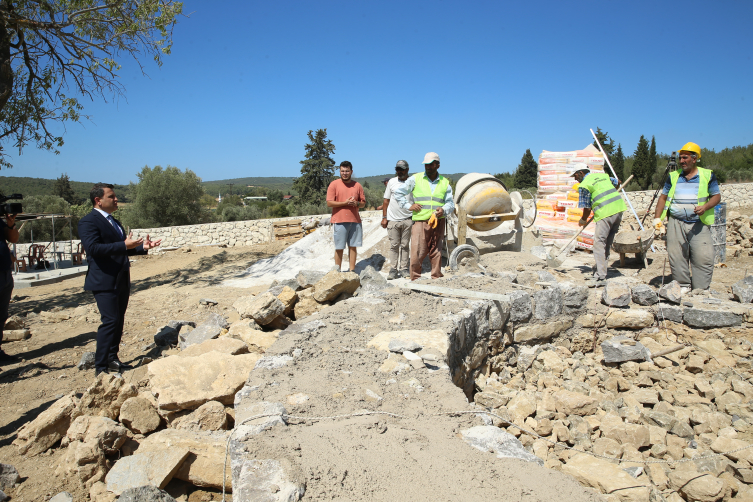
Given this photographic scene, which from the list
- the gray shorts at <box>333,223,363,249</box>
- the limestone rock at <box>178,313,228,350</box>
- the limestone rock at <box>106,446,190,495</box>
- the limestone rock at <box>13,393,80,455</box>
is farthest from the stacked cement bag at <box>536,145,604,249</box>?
the limestone rock at <box>13,393,80,455</box>

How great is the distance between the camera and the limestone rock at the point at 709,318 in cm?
455

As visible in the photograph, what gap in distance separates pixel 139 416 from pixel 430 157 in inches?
166

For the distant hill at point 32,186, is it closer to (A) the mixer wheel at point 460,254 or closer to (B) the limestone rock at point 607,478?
(A) the mixer wheel at point 460,254

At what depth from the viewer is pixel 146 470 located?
7.04 ft

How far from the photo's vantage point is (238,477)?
5.99 feet

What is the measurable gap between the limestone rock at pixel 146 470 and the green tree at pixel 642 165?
1132 inches

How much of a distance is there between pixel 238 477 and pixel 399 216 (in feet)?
14.3

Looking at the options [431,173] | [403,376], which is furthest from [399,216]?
[403,376]

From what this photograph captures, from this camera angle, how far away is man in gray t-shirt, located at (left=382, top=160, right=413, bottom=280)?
576cm

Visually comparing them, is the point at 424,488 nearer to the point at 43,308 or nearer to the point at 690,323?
the point at 690,323

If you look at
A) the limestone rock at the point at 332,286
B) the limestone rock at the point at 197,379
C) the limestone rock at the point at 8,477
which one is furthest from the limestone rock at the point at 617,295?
the limestone rock at the point at 8,477

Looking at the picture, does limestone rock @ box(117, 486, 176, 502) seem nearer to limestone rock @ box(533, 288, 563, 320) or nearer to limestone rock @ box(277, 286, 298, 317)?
limestone rock @ box(277, 286, 298, 317)

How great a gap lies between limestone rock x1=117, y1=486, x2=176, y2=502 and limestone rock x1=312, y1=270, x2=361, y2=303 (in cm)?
284

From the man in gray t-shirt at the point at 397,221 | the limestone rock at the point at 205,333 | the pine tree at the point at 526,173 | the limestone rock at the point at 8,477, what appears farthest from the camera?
the pine tree at the point at 526,173
